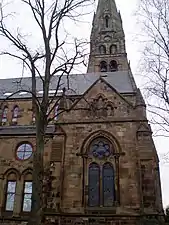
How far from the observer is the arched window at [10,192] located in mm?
19672

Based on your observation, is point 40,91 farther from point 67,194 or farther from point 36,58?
point 36,58

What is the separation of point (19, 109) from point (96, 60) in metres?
19.3

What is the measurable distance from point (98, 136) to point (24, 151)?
A: 5.71 metres

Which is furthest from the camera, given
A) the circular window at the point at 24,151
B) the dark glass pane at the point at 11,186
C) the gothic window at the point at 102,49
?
the gothic window at the point at 102,49

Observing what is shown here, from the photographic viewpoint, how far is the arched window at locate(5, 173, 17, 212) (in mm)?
19672

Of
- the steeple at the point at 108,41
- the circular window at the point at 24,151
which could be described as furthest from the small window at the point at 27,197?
the steeple at the point at 108,41

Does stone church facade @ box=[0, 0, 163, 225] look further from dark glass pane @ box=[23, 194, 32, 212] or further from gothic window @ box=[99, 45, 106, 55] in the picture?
gothic window @ box=[99, 45, 106, 55]

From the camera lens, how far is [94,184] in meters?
18.3

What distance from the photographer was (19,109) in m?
26.5

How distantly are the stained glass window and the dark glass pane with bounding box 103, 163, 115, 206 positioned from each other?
689 mm

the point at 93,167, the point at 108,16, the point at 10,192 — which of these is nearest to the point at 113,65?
the point at 108,16

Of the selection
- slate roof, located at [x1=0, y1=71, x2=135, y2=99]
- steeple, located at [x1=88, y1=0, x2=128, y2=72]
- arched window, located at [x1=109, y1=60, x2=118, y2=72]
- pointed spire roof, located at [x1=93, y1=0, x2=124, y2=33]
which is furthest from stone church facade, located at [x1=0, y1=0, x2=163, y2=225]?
pointed spire roof, located at [x1=93, y1=0, x2=124, y2=33]

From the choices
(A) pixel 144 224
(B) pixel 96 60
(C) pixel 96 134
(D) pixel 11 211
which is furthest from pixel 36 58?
(B) pixel 96 60

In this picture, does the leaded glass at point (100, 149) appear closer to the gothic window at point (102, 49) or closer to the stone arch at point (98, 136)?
the stone arch at point (98, 136)
